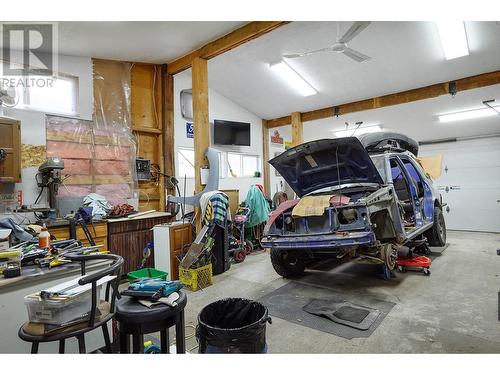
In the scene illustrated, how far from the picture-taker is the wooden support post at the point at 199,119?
180 inches

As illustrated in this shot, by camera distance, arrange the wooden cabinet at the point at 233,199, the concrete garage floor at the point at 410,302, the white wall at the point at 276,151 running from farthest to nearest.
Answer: the white wall at the point at 276,151 → the wooden cabinet at the point at 233,199 → the concrete garage floor at the point at 410,302

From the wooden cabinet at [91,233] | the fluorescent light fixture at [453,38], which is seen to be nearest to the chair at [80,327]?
the wooden cabinet at [91,233]

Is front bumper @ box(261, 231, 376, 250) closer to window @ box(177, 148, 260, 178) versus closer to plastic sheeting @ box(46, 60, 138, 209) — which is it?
plastic sheeting @ box(46, 60, 138, 209)

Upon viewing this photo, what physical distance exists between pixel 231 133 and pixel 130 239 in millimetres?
3837

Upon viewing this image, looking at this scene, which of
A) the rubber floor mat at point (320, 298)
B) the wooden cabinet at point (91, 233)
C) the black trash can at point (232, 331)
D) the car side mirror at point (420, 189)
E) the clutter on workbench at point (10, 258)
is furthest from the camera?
the car side mirror at point (420, 189)

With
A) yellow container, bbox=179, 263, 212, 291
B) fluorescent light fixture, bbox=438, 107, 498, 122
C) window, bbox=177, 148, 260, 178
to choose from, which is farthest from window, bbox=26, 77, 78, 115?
fluorescent light fixture, bbox=438, 107, 498, 122

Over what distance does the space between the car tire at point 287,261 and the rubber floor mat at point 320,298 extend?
0.20 m

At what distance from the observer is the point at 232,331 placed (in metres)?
Result: 1.65

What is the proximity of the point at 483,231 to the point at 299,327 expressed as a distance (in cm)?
801

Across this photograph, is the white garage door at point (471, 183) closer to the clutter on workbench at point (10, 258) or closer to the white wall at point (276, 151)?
the white wall at point (276, 151)

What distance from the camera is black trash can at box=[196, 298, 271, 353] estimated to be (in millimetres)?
1658

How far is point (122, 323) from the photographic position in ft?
4.84

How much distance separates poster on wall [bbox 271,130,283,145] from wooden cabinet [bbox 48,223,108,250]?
20.0ft
